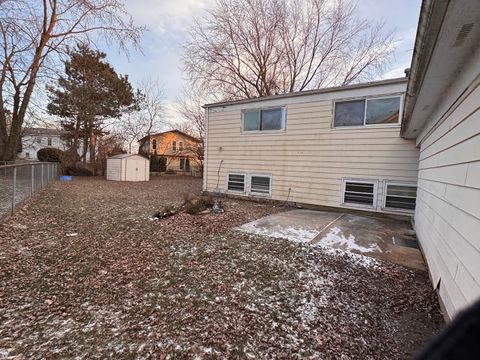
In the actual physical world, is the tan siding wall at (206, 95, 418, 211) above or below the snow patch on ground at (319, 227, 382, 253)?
above

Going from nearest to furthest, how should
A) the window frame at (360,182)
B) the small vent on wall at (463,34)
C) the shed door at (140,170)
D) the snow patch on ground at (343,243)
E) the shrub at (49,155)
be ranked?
the small vent on wall at (463,34)
the snow patch on ground at (343,243)
the window frame at (360,182)
the shed door at (140,170)
the shrub at (49,155)

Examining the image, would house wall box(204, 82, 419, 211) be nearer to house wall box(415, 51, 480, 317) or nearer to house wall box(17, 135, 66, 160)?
house wall box(415, 51, 480, 317)

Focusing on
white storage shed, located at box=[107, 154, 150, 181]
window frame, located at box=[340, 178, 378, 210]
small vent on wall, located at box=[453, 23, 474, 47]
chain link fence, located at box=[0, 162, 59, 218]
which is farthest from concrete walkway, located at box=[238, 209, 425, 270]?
white storage shed, located at box=[107, 154, 150, 181]

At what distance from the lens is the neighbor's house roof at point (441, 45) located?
5.05ft

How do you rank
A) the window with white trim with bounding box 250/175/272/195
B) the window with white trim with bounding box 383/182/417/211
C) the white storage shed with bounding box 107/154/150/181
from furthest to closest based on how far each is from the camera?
1. the white storage shed with bounding box 107/154/150/181
2. the window with white trim with bounding box 250/175/272/195
3. the window with white trim with bounding box 383/182/417/211

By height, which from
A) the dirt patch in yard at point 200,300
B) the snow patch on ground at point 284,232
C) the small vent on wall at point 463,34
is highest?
the small vent on wall at point 463,34

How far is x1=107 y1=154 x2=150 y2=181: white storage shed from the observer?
16203 millimetres

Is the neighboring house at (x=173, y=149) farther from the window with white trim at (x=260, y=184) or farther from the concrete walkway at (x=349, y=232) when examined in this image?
the concrete walkway at (x=349, y=232)

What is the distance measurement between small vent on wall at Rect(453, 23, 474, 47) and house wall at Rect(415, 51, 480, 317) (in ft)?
0.73

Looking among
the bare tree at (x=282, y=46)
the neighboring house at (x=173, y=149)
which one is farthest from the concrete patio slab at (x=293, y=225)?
the neighboring house at (x=173, y=149)

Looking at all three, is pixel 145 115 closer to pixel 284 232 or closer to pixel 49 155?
pixel 49 155

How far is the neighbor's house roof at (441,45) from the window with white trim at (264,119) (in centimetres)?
528

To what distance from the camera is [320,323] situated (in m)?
2.37

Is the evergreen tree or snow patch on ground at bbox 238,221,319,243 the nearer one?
snow patch on ground at bbox 238,221,319,243
